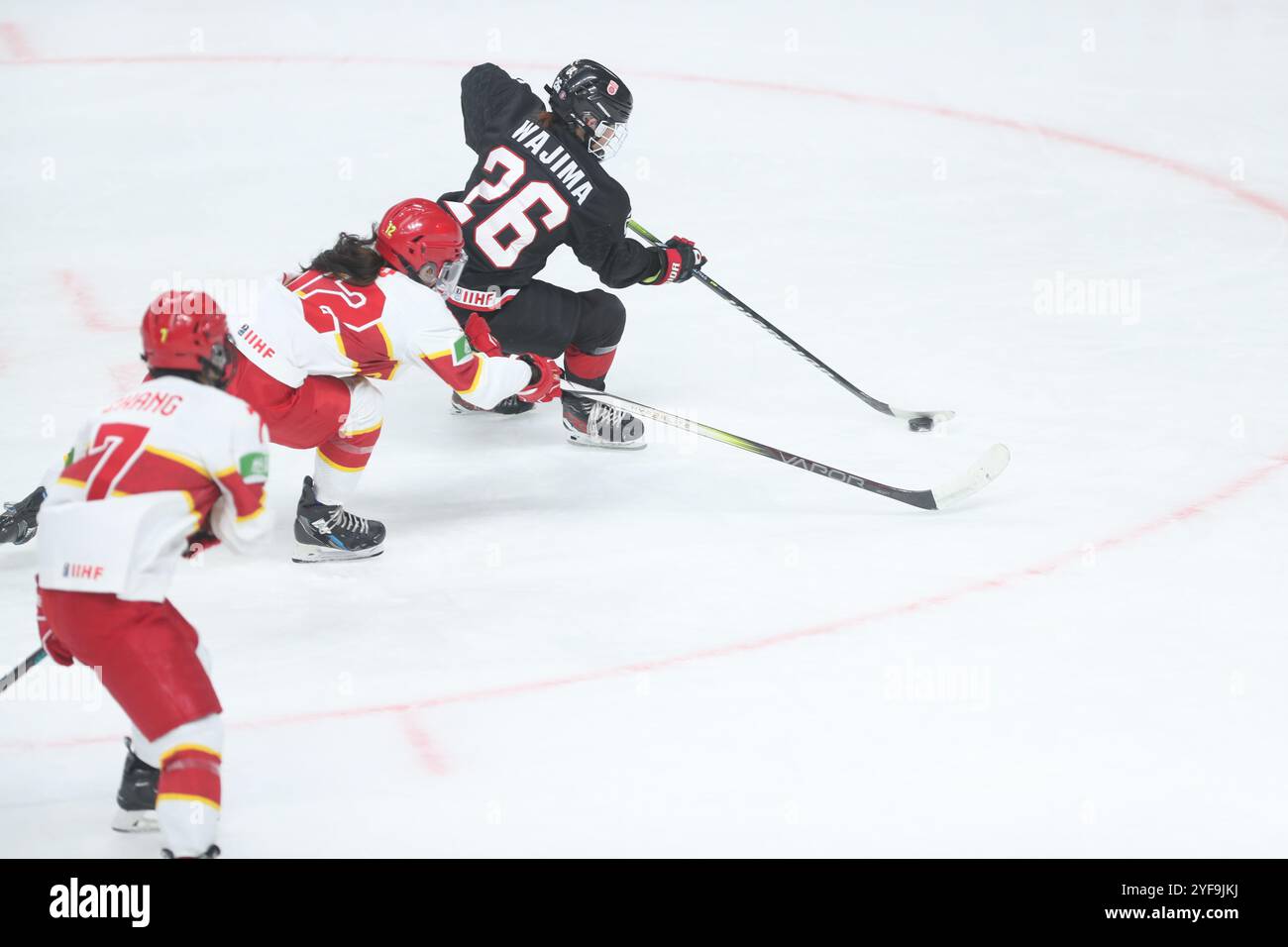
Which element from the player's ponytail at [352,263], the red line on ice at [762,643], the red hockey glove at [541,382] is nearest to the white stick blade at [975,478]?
the red line on ice at [762,643]

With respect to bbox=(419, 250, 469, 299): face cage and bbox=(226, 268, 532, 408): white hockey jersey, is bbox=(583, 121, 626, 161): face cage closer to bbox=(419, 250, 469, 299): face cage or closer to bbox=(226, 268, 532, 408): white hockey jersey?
bbox=(419, 250, 469, 299): face cage

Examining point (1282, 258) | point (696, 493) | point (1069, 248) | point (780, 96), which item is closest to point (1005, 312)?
point (1069, 248)

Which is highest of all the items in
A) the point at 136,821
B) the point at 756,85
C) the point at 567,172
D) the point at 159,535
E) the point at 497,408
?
the point at 756,85

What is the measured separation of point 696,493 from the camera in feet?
16.2

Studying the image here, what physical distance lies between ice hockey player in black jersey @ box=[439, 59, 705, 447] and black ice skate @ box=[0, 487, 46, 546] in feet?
4.53

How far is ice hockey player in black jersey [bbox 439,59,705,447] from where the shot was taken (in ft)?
16.3

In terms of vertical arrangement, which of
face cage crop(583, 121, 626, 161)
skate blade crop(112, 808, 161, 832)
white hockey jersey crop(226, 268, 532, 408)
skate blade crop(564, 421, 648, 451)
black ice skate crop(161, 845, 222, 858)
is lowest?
skate blade crop(112, 808, 161, 832)

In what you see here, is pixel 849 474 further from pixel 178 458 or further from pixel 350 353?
pixel 178 458

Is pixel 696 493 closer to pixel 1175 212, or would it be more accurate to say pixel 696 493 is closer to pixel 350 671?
pixel 350 671

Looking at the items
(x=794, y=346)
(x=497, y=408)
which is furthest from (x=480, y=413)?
(x=794, y=346)

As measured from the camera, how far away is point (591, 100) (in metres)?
4.95

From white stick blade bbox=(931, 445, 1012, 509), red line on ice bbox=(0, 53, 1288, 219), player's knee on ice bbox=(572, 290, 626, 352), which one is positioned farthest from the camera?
red line on ice bbox=(0, 53, 1288, 219)

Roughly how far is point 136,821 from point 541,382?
1.87 m

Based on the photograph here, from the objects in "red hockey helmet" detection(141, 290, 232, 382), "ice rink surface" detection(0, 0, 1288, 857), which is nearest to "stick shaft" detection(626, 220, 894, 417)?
"ice rink surface" detection(0, 0, 1288, 857)
